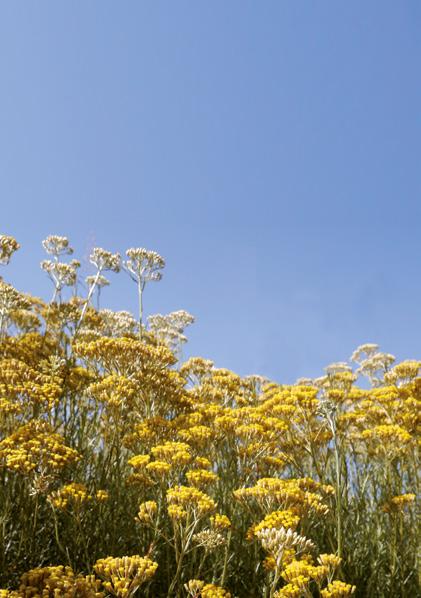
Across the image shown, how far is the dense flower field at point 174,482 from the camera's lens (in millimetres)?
3646

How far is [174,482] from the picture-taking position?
4.83m

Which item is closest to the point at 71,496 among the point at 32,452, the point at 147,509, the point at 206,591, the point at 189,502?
the point at 32,452

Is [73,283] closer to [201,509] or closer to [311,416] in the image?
[311,416]

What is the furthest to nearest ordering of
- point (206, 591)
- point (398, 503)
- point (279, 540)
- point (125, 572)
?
point (398, 503)
point (279, 540)
point (206, 591)
point (125, 572)

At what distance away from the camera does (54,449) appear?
390cm

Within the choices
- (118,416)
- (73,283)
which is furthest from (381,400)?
(73,283)

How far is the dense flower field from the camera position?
3646 millimetres

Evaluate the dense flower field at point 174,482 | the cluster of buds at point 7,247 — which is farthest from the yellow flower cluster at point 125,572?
the cluster of buds at point 7,247

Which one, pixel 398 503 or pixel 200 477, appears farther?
pixel 398 503

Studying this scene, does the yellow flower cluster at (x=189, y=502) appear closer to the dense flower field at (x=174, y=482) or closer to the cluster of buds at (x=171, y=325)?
the dense flower field at (x=174, y=482)

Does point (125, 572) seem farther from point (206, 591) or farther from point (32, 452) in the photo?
point (32, 452)

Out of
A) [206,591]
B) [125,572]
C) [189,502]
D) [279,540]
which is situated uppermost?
[189,502]

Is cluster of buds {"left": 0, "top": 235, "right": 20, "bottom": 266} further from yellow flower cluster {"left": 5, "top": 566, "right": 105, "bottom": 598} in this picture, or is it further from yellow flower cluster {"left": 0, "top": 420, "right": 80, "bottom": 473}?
yellow flower cluster {"left": 5, "top": 566, "right": 105, "bottom": 598}

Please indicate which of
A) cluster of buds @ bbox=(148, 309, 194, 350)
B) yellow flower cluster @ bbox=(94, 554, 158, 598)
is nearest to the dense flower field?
yellow flower cluster @ bbox=(94, 554, 158, 598)
